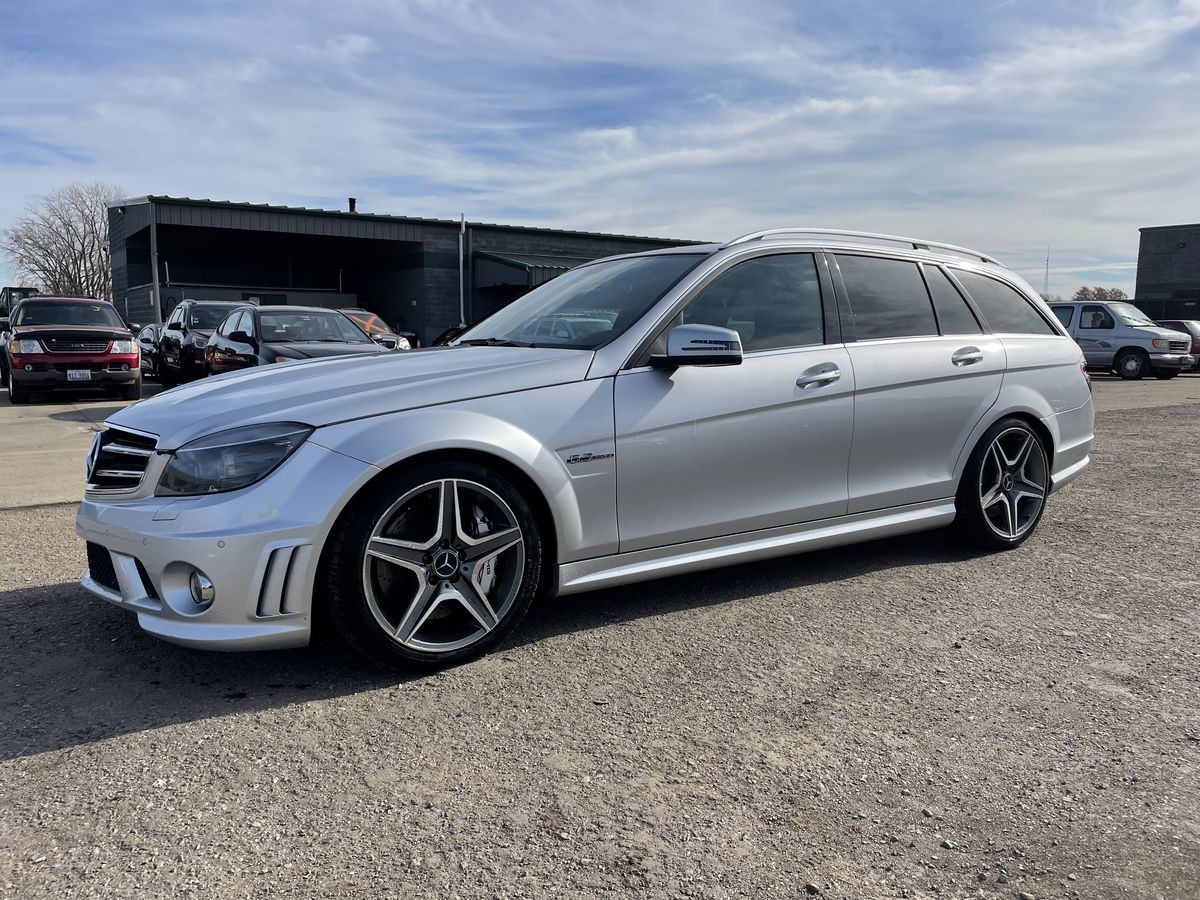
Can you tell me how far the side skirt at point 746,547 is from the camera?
3.63 metres

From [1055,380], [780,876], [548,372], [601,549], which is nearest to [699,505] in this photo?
[601,549]

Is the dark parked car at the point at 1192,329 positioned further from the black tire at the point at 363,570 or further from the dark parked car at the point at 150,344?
the black tire at the point at 363,570

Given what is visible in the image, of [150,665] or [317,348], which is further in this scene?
[317,348]

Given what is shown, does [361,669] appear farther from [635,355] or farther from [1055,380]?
[1055,380]

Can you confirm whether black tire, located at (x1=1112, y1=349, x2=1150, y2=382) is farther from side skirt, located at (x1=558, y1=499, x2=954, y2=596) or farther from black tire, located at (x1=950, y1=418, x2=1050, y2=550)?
side skirt, located at (x1=558, y1=499, x2=954, y2=596)

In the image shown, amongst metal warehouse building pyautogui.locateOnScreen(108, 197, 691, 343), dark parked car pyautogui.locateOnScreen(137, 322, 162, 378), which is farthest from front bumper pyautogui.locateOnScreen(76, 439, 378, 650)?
metal warehouse building pyautogui.locateOnScreen(108, 197, 691, 343)

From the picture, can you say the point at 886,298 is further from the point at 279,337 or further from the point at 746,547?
the point at 279,337

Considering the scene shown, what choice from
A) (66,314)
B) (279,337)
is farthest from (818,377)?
(66,314)

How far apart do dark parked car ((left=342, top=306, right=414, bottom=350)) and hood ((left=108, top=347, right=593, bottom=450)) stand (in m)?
6.50

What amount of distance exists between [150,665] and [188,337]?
12287mm

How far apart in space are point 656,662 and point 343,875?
1554 millimetres

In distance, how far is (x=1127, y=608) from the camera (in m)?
4.09

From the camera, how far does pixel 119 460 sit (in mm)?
3381

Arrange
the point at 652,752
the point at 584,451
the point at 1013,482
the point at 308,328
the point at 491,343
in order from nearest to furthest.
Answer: the point at 652,752, the point at 584,451, the point at 491,343, the point at 1013,482, the point at 308,328
